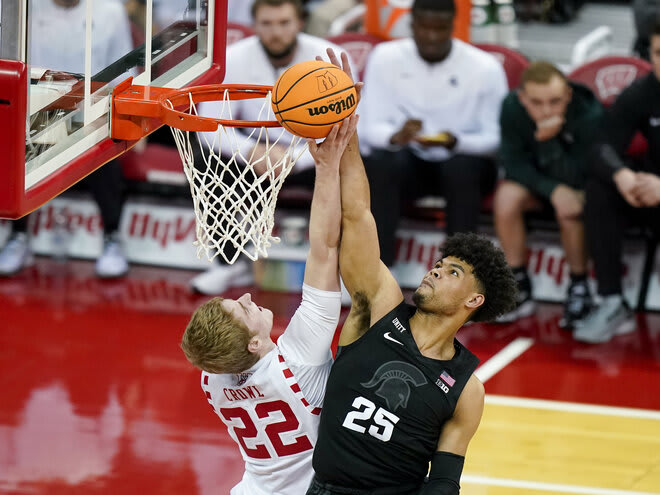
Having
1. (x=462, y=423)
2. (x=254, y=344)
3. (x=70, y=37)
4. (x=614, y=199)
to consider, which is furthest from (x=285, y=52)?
(x=462, y=423)

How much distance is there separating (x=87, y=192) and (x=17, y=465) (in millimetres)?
3427

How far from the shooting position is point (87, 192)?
841 cm

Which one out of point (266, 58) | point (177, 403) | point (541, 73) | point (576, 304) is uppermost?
point (541, 73)

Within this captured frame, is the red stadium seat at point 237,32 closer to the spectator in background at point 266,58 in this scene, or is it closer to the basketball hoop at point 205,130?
the spectator in background at point 266,58

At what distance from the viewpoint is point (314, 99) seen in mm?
3865

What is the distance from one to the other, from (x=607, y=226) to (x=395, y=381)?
3.49 metres

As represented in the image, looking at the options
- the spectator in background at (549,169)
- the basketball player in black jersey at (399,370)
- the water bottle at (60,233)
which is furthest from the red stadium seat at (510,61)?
the basketball player in black jersey at (399,370)

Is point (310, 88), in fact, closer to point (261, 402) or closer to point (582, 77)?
point (261, 402)

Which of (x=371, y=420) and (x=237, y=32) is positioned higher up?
(x=237, y=32)

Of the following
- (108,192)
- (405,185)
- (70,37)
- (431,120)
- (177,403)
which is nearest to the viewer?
(70,37)

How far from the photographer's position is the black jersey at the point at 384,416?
12.7 feet

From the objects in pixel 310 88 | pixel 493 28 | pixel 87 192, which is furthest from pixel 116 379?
pixel 493 28

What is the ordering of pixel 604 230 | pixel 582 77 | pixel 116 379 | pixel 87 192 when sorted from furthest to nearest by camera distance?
1. pixel 87 192
2. pixel 582 77
3. pixel 604 230
4. pixel 116 379

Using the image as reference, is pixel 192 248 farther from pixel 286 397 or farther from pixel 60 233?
pixel 286 397
